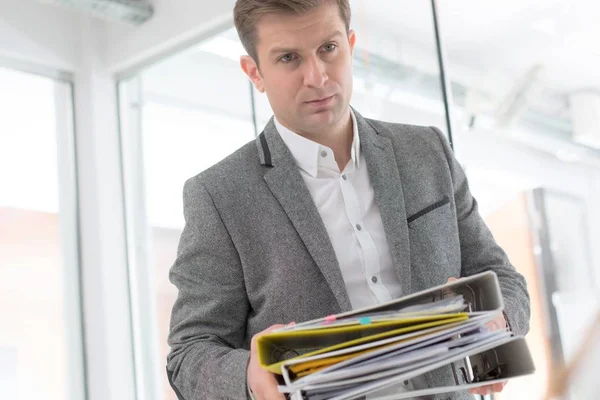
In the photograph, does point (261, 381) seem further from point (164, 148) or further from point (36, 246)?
point (36, 246)

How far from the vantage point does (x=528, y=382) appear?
2.68 m

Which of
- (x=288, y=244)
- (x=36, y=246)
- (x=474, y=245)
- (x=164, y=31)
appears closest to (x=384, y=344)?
(x=288, y=244)

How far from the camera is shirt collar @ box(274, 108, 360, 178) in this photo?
1.51 m

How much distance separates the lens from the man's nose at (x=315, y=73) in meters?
1.38

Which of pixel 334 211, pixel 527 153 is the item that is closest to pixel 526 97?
pixel 527 153

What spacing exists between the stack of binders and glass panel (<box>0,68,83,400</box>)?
3318mm

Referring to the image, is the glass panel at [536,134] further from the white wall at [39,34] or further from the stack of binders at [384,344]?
the white wall at [39,34]

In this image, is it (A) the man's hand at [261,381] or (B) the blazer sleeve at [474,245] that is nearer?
(A) the man's hand at [261,381]

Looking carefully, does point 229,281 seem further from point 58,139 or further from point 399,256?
point 58,139

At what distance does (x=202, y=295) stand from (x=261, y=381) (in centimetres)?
43

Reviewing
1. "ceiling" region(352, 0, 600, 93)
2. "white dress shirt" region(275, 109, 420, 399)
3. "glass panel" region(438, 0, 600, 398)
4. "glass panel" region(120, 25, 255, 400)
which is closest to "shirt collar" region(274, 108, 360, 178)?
"white dress shirt" region(275, 109, 420, 399)

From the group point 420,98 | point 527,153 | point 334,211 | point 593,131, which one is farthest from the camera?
point 420,98

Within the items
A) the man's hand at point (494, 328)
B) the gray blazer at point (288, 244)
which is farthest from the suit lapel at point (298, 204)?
the man's hand at point (494, 328)

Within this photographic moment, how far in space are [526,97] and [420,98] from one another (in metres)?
0.48
